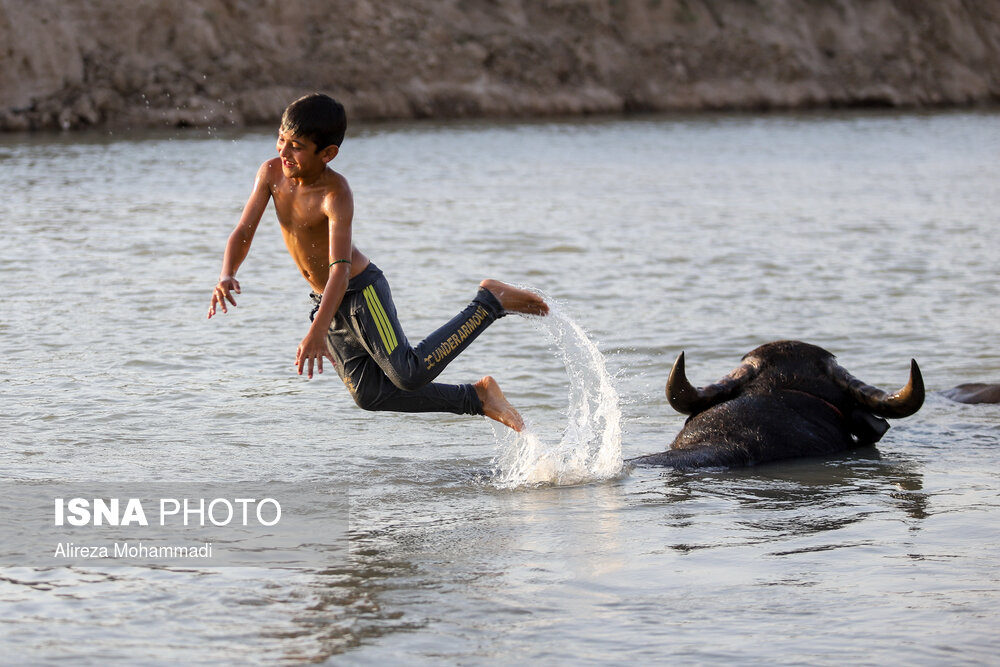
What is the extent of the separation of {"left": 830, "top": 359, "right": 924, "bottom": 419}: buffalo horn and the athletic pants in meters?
1.94

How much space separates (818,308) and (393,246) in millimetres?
5208

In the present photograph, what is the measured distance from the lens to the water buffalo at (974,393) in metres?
8.05

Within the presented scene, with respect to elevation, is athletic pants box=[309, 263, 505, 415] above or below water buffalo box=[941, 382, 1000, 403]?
above

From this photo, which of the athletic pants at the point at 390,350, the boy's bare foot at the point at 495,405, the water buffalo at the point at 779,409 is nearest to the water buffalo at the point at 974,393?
the water buffalo at the point at 779,409

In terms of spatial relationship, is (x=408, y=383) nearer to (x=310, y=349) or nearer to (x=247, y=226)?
(x=310, y=349)

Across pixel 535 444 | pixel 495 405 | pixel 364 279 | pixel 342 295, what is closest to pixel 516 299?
pixel 495 405

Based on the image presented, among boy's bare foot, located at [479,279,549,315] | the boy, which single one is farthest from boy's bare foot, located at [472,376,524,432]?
boy's bare foot, located at [479,279,549,315]

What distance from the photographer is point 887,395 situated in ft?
22.4

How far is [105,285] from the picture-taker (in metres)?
12.0

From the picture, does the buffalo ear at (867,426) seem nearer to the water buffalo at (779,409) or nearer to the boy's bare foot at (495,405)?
the water buffalo at (779,409)

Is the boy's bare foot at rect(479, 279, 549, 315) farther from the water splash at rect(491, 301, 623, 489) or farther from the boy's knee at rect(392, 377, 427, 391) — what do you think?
the boy's knee at rect(392, 377, 427, 391)

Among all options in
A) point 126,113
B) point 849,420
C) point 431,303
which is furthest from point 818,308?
point 126,113

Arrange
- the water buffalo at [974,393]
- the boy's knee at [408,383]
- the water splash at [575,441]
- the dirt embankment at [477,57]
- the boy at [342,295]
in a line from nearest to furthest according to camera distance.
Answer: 1. the boy at [342,295]
2. the boy's knee at [408,383]
3. the water splash at [575,441]
4. the water buffalo at [974,393]
5. the dirt embankment at [477,57]

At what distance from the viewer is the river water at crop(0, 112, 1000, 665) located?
4340 mm
